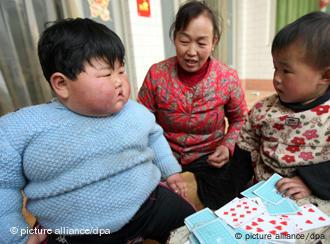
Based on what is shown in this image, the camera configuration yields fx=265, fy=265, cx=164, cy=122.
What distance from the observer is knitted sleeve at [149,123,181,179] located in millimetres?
939

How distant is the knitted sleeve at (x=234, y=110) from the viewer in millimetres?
1264

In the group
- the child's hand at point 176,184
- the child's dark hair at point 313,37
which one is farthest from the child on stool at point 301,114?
the child's hand at point 176,184

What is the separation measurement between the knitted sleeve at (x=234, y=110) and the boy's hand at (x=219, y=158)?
1.9 inches

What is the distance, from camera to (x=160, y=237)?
2.75ft

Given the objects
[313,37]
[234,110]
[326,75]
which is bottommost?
[234,110]

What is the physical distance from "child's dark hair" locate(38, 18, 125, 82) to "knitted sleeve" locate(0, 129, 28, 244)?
0.22m

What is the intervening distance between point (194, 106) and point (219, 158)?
0.26 meters

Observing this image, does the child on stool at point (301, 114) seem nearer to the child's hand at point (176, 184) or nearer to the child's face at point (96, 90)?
the child's hand at point (176, 184)

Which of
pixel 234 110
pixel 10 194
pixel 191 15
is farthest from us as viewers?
pixel 234 110

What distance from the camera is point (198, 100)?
1205mm

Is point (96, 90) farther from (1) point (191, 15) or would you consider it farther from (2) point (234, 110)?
(2) point (234, 110)

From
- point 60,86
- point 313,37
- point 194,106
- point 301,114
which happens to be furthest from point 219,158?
point 60,86

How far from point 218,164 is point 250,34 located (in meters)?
4.21

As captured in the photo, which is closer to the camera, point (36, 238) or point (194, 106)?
point (36, 238)
